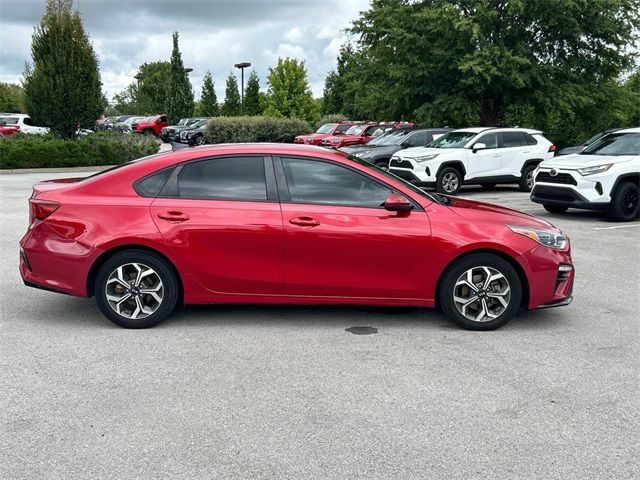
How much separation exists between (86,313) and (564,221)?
892 centimetres

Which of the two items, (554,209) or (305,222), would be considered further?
(554,209)

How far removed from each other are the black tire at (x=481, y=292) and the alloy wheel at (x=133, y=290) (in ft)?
7.73

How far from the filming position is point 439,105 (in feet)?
81.5

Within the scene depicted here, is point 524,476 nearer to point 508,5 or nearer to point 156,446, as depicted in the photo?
point 156,446

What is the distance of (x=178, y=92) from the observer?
161 feet

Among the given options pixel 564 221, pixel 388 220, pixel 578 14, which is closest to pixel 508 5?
pixel 578 14

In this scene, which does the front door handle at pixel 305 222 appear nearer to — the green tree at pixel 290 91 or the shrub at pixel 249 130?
the shrub at pixel 249 130

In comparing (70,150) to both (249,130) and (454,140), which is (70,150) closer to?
(249,130)

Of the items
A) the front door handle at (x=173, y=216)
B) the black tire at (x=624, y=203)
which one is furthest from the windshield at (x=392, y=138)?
the front door handle at (x=173, y=216)

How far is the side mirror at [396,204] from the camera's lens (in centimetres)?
521

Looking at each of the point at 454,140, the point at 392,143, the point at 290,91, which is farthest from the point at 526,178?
the point at 290,91

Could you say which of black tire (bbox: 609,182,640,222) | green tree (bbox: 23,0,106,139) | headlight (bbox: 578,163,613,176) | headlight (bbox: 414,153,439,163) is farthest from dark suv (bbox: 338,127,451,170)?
green tree (bbox: 23,0,106,139)

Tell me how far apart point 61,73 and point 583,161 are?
19.2 m

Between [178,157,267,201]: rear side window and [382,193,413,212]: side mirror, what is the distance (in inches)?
40.0
